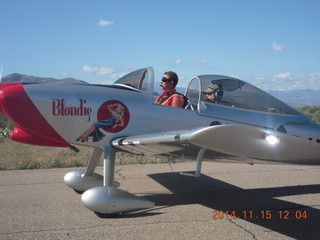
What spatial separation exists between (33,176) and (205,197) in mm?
3702

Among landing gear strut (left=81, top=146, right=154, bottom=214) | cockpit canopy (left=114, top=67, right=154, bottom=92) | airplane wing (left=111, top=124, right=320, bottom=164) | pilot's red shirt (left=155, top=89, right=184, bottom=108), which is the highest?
cockpit canopy (left=114, top=67, right=154, bottom=92)

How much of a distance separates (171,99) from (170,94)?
14 cm

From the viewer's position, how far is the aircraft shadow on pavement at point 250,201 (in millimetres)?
4082

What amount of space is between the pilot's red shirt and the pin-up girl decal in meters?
0.70

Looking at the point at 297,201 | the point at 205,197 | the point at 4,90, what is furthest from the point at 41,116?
the point at 297,201

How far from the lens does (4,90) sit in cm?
463

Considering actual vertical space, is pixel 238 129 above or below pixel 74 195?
above

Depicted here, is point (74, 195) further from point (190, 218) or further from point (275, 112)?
point (275, 112)

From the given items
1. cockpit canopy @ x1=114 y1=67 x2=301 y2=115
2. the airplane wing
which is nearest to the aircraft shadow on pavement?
the airplane wing

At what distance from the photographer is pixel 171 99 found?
5301 millimetres
